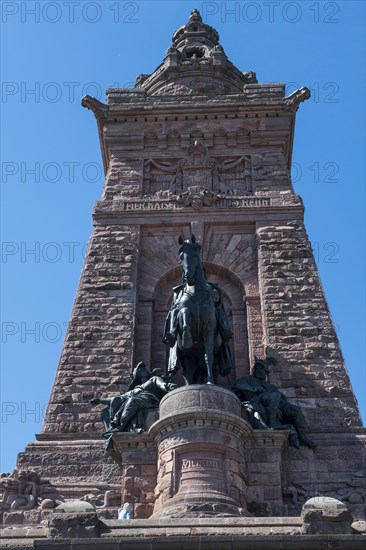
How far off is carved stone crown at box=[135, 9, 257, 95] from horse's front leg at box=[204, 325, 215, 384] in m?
11.8

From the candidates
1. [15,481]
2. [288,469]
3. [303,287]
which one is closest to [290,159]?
[303,287]

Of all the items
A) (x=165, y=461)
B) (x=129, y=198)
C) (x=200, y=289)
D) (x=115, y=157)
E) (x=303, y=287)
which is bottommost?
(x=165, y=461)

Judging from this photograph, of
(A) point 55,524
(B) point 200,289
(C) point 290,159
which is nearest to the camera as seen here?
(A) point 55,524

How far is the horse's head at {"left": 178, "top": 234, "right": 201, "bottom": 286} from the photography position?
52.2ft

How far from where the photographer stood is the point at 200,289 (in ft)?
52.4

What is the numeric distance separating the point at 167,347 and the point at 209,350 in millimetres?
3212

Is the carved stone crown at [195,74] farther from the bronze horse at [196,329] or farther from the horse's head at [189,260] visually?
the bronze horse at [196,329]

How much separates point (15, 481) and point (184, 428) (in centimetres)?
348

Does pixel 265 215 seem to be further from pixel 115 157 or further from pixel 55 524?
pixel 55 524

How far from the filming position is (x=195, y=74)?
2634cm

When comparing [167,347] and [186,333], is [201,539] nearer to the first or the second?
[186,333]

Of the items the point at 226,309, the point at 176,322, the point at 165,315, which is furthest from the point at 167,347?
the point at 176,322

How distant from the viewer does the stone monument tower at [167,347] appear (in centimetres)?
1301

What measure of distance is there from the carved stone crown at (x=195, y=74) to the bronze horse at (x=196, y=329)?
10750 mm
